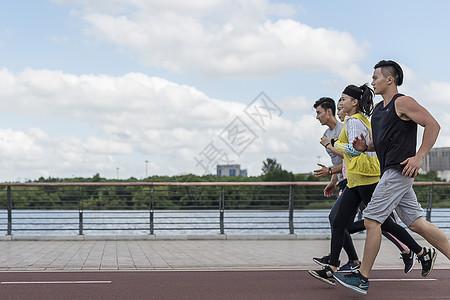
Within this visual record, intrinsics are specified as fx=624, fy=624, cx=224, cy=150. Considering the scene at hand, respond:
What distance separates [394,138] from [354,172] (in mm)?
785

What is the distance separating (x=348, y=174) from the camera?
6.25 metres

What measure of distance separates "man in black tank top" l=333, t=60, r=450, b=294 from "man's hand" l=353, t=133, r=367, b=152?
0.34ft

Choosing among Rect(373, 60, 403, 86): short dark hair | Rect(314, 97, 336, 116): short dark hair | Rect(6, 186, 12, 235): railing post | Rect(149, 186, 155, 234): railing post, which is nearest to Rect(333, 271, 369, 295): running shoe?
Rect(373, 60, 403, 86): short dark hair

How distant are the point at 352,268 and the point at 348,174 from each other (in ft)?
4.55

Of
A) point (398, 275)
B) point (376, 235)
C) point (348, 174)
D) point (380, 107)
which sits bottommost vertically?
point (398, 275)

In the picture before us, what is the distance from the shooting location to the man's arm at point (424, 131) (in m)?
5.26

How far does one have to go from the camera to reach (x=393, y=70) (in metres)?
5.67

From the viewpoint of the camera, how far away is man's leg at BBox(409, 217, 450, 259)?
5547 millimetres

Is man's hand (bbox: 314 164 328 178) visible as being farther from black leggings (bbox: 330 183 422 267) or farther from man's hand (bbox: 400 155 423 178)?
man's hand (bbox: 400 155 423 178)

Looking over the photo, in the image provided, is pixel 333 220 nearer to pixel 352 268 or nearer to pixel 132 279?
pixel 352 268

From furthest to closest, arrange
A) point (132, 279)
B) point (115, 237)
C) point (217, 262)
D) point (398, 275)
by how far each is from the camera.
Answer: point (115, 237), point (217, 262), point (398, 275), point (132, 279)

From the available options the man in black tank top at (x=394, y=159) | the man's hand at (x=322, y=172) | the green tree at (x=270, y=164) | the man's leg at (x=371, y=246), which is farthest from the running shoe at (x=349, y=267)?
the green tree at (x=270, y=164)

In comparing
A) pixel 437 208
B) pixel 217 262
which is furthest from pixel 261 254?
pixel 437 208

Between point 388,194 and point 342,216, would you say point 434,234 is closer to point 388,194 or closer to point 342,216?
point 388,194
